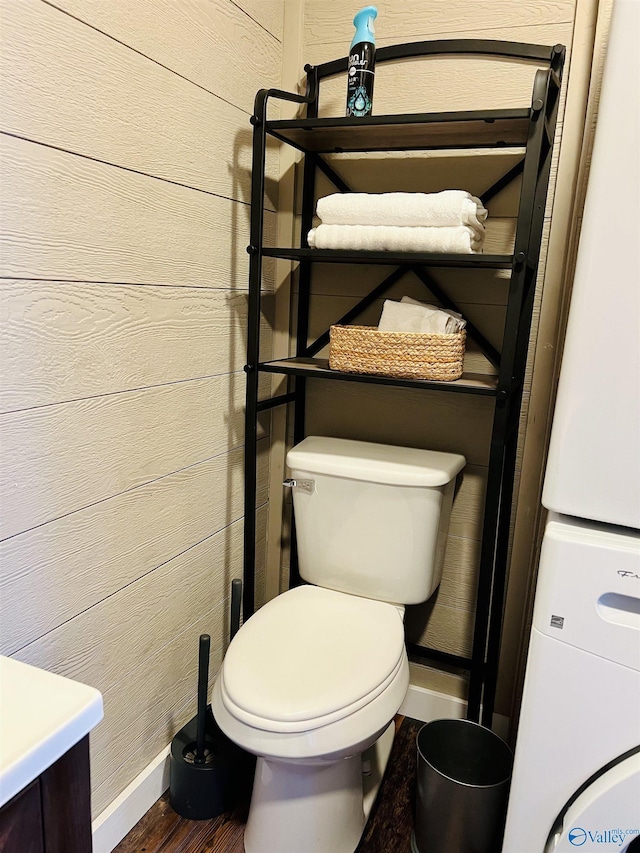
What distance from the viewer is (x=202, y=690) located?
1.37 metres

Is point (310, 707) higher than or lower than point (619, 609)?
lower

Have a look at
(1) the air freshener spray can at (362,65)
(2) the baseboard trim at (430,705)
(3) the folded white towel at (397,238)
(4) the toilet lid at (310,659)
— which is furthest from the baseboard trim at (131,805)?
(1) the air freshener spray can at (362,65)

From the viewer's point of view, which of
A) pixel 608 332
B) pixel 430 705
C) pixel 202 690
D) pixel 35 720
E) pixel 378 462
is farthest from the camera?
pixel 430 705

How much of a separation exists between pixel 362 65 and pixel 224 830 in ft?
5.53

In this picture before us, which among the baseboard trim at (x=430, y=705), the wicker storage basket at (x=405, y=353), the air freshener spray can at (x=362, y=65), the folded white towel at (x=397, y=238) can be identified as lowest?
the baseboard trim at (x=430, y=705)

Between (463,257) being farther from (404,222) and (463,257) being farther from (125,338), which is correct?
(125,338)

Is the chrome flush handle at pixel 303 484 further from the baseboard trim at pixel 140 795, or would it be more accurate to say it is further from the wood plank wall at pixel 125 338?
the baseboard trim at pixel 140 795

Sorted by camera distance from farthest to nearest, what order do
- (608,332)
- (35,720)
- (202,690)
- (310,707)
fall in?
(202,690)
(310,707)
(608,332)
(35,720)

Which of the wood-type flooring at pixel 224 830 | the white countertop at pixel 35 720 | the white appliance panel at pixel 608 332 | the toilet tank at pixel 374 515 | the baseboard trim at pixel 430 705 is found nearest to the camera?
the white countertop at pixel 35 720

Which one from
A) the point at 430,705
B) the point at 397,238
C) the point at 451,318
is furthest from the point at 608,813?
the point at 397,238

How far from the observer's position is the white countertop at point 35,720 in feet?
2.02

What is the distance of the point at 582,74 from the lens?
133cm

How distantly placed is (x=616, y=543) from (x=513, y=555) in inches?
25.7

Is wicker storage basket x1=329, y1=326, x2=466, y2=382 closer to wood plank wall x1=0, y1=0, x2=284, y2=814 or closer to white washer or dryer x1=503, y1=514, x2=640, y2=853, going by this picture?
wood plank wall x1=0, y1=0, x2=284, y2=814
